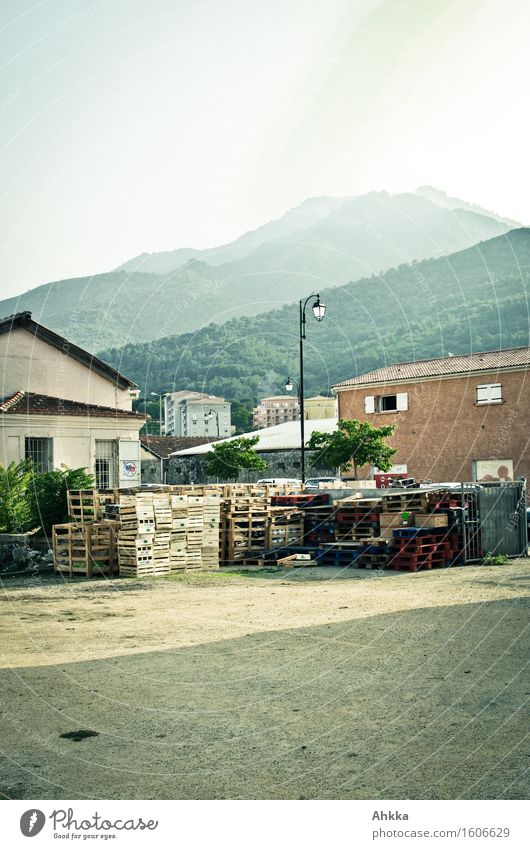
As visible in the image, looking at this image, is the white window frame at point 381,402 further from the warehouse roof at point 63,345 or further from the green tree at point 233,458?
the warehouse roof at point 63,345

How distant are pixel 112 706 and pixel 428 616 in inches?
247

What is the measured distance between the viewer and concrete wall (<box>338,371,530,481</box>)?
41469mm

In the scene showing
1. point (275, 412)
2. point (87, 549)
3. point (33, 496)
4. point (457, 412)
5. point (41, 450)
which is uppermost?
point (275, 412)

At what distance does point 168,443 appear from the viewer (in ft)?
205

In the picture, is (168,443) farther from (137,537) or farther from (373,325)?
(137,537)

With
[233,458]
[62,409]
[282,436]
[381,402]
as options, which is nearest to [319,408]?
[282,436]

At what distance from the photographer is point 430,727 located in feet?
22.8

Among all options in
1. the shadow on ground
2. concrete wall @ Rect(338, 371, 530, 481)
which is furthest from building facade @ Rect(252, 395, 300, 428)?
the shadow on ground

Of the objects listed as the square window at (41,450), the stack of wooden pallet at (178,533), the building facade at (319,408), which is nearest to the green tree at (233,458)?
the square window at (41,450)

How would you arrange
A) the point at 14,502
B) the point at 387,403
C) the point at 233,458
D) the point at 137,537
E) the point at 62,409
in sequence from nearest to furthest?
the point at 137,537 → the point at 14,502 → the point at 62,409 → the point at 233,458 → the point at 387,403

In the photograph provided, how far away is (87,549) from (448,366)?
1221 inches

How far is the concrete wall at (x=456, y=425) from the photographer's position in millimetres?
41469

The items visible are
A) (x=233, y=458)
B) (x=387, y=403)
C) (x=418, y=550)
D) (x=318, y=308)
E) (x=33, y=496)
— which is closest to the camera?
(x=418, y=550)

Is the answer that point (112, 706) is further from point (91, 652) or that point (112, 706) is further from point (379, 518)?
point (379, 518)
